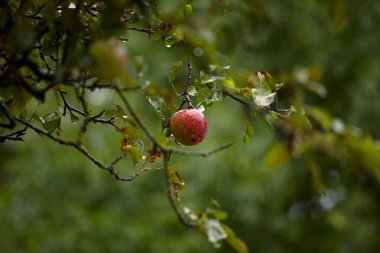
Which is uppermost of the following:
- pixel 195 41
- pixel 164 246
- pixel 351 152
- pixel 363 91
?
pixel 195 41

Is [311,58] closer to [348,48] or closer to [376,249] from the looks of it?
[348,48]

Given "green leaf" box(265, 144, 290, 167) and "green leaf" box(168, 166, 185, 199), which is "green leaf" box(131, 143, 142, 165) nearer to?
"green leaf" box(168, 166, 185, 199)

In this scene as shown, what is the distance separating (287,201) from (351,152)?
9.41 feet

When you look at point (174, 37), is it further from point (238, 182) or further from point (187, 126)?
point (238, 182)

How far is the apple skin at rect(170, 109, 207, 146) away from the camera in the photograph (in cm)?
105

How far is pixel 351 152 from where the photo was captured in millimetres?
1279

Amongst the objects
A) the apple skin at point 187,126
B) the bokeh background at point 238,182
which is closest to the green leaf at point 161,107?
the apple skin at point 187,126

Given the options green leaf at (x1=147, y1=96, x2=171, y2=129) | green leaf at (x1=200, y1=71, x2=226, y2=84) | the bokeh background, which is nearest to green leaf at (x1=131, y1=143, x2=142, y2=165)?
green leaf at (x1=147, y1=96, x2=171, y2=129)

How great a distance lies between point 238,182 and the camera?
12.1 feet

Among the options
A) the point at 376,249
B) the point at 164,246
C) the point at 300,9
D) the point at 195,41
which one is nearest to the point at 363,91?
the point at 300,9

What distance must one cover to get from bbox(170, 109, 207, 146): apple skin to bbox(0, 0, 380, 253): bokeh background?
2.27 metres

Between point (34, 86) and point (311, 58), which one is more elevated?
point (34, 86)

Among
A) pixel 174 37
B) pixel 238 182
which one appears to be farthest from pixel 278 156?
pixel 238 182

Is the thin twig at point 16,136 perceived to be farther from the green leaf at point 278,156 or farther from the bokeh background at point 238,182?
the bokeh background at point 238,182
